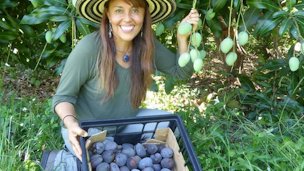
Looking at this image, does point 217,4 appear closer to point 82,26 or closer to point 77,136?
point 82,26

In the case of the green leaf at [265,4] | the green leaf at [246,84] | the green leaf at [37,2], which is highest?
the green leaf at [265,4]

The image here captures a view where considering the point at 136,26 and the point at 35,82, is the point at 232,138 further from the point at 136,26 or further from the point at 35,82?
the point at 35,82

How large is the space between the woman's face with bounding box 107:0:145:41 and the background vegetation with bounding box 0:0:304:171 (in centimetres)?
27

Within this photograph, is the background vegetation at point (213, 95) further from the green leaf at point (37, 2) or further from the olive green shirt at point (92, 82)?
the olive green shirt at point (92, 82)

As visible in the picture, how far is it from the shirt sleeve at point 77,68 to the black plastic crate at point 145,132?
0.16 metres

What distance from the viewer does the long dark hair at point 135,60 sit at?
1695 millimetres

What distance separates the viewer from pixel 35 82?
312 cm

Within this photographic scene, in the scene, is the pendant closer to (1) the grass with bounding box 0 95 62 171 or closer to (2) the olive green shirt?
(2) the olive green shirt

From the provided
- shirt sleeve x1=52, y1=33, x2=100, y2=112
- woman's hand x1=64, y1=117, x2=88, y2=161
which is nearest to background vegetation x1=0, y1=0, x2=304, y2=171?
shirt sleeve x1=52, y1=33, x2=100, y2=112

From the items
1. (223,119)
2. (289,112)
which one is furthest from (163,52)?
(289,112)

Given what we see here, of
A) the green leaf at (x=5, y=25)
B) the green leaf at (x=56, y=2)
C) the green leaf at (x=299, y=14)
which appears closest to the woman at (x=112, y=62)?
the green leaf at (x=56, y=2)

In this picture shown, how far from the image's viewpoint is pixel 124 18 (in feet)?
5.29

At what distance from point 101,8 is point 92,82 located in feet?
0.85

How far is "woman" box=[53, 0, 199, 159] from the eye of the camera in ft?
5.36
